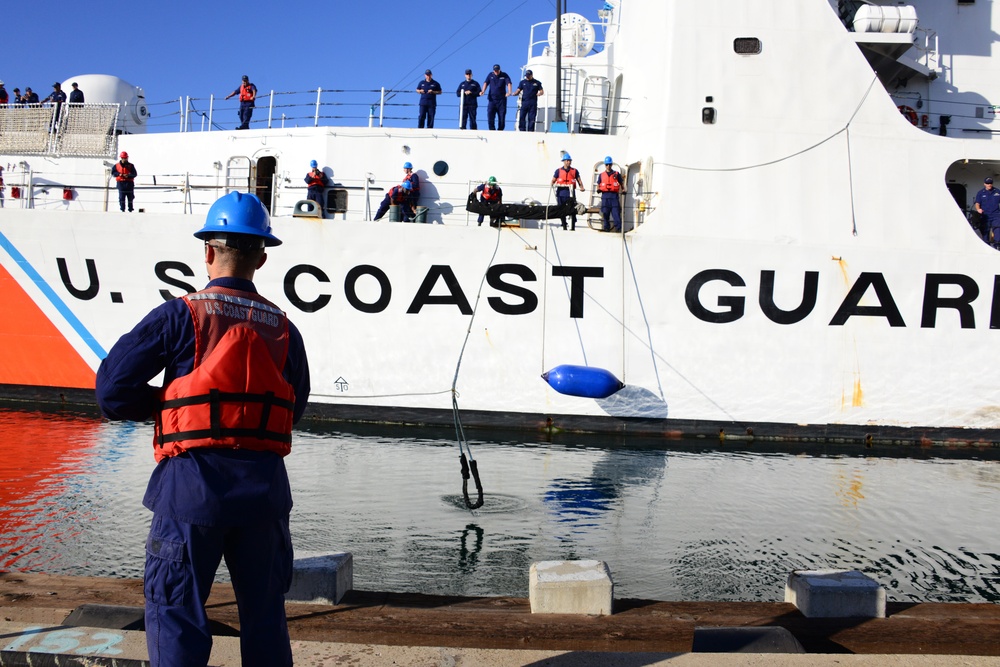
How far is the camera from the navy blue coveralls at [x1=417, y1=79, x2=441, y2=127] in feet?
39.8

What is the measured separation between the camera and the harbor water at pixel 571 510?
562 cm

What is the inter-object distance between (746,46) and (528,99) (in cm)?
316

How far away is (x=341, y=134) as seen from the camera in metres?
11.5

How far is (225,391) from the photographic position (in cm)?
215

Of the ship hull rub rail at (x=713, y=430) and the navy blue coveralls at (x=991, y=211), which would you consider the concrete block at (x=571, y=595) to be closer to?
the ship hull rub rail at (x=713, y=430)

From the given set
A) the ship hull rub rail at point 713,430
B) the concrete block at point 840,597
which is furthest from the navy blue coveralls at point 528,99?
the concrete block at point 840,597

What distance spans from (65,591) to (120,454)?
228 inches

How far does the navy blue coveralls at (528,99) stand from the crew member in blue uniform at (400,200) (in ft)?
7.33

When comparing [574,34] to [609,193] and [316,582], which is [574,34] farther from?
[316,582]

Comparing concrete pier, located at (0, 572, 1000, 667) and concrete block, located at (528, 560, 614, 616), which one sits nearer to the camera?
concrete pier, located at (0, 572, 1000, 667)

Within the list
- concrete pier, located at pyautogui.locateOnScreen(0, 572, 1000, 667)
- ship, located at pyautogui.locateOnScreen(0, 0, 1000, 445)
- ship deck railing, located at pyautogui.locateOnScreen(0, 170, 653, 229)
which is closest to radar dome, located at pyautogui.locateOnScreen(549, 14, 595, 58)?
ship, located at pyautogui.locateOnScreen(0, 0, 1000, 445)

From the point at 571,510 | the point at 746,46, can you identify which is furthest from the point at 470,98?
the point at 571,510

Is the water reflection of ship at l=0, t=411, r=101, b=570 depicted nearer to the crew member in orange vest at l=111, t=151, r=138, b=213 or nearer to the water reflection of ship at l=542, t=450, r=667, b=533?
the crew member in orange vest at l=111, t=151, r=138, b=213

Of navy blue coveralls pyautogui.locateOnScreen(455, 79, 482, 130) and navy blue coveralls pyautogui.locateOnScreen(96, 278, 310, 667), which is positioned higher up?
navy blue coveralls pyautogui.locateOnScreen(455, 79, 482, 130)
